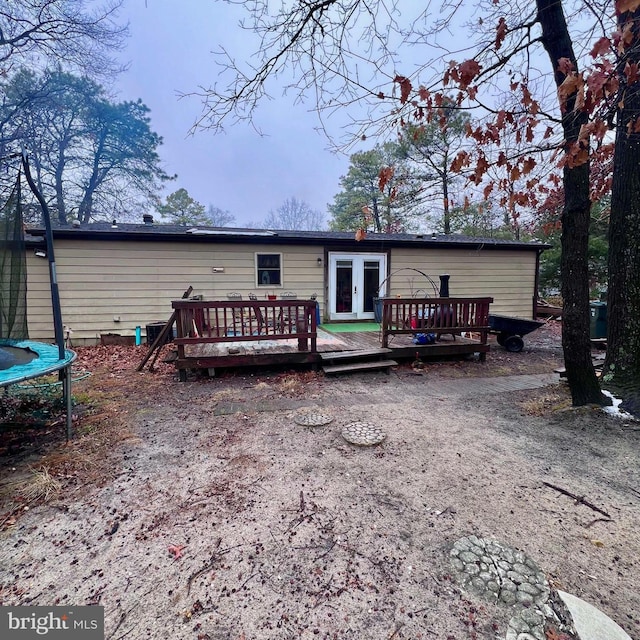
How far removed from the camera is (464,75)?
2.45 metres

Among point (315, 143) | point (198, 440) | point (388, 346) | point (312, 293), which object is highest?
point (315, 143)

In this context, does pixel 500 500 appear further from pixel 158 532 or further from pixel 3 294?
pixel 3 294

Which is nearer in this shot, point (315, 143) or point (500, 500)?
point (500, 500)

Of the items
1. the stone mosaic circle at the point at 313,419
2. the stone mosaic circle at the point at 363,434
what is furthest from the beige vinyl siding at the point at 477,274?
the stone mosaic circle at the point at 363,434

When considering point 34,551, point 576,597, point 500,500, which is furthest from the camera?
point 500,500

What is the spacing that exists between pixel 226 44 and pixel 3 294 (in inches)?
136

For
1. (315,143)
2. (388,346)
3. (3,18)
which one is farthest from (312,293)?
(3,18)

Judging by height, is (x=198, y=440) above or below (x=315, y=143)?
below

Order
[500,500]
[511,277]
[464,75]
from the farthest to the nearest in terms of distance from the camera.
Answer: [511,277]
[464,75]
[500,500]

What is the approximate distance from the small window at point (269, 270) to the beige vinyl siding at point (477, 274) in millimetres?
3356

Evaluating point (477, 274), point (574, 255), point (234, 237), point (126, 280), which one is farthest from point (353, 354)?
point (477, 274)

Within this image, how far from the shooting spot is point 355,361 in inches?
226

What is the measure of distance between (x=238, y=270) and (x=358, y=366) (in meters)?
4.67

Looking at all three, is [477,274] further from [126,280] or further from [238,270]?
[126,280]
